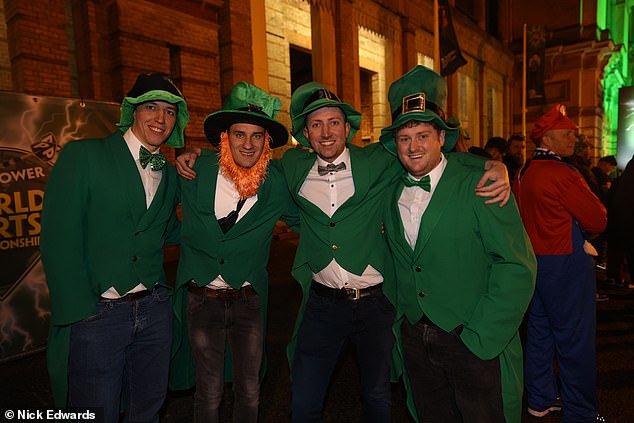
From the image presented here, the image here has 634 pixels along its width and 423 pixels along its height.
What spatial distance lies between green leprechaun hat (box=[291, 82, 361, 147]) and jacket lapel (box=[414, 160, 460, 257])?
81 centimetres

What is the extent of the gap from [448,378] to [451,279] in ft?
1.72

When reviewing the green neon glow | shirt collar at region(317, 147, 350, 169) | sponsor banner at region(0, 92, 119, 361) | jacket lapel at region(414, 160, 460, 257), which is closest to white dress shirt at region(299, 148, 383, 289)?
shirt collar at region(317, 147, 350, 169)

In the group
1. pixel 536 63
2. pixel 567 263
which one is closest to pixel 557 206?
pixel 567 263

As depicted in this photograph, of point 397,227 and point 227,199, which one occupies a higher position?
point 227,199

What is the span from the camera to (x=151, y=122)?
7.72 ft

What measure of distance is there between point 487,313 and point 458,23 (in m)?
20.4


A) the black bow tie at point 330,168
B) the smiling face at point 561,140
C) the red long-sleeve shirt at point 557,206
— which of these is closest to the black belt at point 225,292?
the black bow tie at point 330,168

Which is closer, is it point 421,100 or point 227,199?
point 421,100

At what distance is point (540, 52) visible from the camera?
1841 centimetres

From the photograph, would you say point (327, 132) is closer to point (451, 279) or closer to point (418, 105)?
point (418, 105)

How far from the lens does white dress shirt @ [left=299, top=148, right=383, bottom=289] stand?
249 centimetres

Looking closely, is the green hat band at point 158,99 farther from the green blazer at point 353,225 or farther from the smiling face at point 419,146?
the smiling face at point 419,146

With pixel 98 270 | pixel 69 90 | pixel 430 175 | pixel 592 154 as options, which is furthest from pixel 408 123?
pixel 592 154

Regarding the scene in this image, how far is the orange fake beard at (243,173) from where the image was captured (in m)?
2.56
